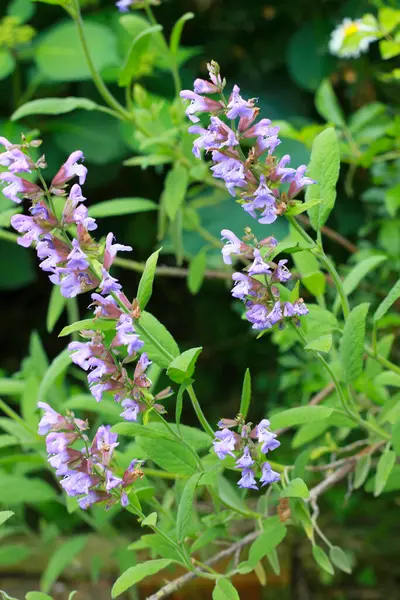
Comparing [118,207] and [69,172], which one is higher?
[69,172]

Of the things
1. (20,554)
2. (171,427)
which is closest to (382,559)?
(20,554)

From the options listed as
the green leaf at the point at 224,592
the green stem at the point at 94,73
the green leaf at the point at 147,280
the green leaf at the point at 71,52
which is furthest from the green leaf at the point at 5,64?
A: the green leaf at the point at 224,592

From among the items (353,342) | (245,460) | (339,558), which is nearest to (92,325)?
(245,460)

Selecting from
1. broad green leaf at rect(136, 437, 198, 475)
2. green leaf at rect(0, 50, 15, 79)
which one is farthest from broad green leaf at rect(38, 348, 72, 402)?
green leaf at rect(0, 50, 15, 79)

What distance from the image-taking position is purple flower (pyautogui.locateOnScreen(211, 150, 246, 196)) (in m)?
0.57

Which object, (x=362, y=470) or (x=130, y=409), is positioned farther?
(x=362, y=470)

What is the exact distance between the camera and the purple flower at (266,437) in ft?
1.98

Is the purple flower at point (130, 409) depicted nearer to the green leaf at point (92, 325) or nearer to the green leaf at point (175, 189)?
the green leaf at point (92, 325)

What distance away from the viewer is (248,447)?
0.63 meters

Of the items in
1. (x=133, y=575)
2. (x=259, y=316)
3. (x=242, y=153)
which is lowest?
(x=133, y=575)

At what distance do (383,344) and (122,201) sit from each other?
1.24 ft

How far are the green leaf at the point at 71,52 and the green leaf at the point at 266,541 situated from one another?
904 mm

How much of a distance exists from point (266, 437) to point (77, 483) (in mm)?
146

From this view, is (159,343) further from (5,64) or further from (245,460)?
(5,64)
